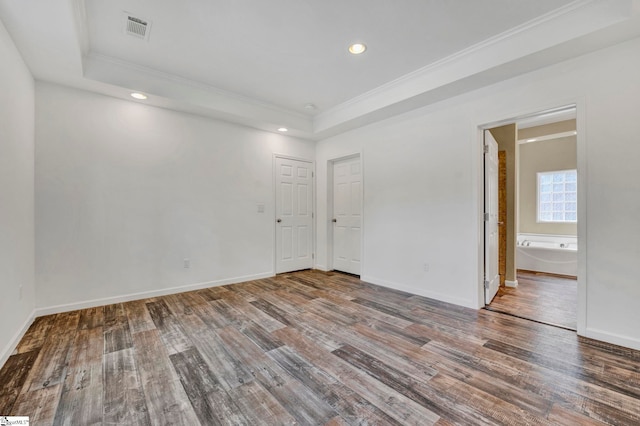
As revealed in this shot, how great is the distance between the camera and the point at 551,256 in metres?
5.05

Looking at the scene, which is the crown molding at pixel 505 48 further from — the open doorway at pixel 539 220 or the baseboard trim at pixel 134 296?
the baseboard trim at pixel 134 296

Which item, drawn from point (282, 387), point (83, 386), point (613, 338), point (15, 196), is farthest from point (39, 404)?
point (613, 338)

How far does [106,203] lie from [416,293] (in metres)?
4.15

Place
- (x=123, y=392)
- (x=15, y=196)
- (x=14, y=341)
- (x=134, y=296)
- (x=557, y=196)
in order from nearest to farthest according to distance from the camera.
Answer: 1. (x=123, y=392)
2. (x=14, y=341)
3. (x=15, y=196)
4. (x=134, y=296)
5. (x=557, y=196)

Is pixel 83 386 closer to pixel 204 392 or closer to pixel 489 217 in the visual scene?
pixel 204 392

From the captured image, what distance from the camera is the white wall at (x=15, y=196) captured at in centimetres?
215

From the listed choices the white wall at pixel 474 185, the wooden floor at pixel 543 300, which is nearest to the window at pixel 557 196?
the wooden floor at pixel 543 300

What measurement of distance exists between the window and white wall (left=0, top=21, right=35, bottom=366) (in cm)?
871

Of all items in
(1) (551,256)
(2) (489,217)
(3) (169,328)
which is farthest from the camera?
(1) (551,256)

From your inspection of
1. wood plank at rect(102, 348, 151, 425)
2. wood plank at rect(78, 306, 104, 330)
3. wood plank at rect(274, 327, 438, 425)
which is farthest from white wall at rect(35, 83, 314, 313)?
wood plank at rect(274, 327, 438, 425)

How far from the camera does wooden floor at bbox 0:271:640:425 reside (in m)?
1.58

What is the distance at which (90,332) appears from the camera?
103 inches

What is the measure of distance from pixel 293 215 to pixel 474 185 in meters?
3.04

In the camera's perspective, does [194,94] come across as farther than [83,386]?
Yes
